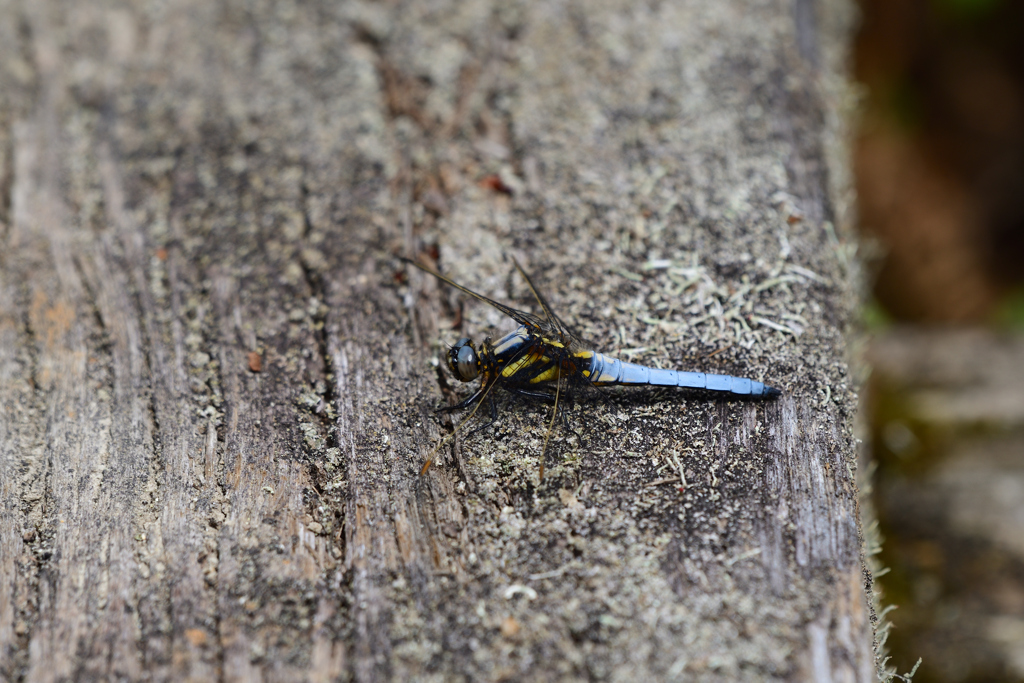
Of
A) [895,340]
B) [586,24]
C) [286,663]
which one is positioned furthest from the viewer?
[895,340]

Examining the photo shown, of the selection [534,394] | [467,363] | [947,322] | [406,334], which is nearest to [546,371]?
[534,394]

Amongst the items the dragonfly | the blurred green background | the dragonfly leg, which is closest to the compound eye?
the dragonfly

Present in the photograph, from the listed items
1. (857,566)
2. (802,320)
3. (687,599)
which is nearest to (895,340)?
(802,320)

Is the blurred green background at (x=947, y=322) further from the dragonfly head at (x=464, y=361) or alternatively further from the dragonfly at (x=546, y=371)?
the dragonfly head at (x=464, y=361)

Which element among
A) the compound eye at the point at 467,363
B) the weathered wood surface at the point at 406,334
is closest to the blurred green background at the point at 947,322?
the weathered wood surface at the point at 406,334

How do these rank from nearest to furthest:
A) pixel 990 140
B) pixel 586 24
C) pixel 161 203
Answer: pixel 161 203, pixel 586 24, pixel 990 140

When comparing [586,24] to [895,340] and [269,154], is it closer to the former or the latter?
[269,154]
